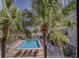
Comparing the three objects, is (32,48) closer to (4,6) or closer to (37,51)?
(37,51)

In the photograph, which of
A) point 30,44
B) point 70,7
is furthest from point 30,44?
point 70,7

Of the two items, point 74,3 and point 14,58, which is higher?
point 74,3

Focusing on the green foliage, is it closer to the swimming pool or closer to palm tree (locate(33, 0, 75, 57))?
palm tree (locate(33, 0, 75, 57))

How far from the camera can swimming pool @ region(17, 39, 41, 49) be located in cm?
276

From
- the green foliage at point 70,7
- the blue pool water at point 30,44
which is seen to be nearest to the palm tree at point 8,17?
the blue pool water at point 30,44

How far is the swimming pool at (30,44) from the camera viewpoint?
276 centimetres

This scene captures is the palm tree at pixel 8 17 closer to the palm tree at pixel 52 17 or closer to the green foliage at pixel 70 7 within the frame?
the palm tree at pixel 52 17

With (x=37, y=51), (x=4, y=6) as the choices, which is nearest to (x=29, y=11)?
(x=4, y=6)

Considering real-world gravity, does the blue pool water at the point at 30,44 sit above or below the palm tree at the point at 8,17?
below

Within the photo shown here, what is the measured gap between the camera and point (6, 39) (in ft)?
9.06

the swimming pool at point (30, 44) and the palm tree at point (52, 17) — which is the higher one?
the palm tree at point (52, 17)

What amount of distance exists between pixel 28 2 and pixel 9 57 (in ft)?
2.16

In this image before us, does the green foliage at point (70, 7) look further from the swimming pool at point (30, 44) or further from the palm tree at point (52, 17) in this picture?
the swimming pool at point (30, 44)

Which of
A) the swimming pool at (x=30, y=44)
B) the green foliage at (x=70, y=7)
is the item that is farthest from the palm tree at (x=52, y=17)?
the swimming pool at (x=30, y=44)
